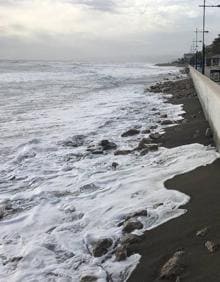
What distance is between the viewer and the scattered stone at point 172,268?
15.9ft

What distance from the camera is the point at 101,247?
584 cm

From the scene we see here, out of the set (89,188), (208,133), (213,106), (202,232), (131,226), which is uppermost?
(213,106)

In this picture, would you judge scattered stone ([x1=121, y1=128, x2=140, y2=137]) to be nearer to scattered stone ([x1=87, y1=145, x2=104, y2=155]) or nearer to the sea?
the sea

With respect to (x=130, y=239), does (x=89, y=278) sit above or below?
below

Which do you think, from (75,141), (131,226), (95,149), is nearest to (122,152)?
(95,149)

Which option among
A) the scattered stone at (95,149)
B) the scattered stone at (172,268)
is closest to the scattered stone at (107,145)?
the scattered stone at (95,149)

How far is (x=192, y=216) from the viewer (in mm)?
6359

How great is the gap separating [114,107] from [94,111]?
1.89 meters

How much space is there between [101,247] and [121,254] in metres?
0.38

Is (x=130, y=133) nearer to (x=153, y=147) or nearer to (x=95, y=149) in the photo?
(x=95, y=149)

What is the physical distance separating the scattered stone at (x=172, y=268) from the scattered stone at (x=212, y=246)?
0.32 meters

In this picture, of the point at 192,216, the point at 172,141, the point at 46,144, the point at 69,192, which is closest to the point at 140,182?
the point at 69,192

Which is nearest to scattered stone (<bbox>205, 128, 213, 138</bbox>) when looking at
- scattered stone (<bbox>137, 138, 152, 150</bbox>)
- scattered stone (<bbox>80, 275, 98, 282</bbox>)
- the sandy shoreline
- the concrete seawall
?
the concrete seawall

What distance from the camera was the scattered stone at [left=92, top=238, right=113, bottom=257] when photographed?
18.9 feet
